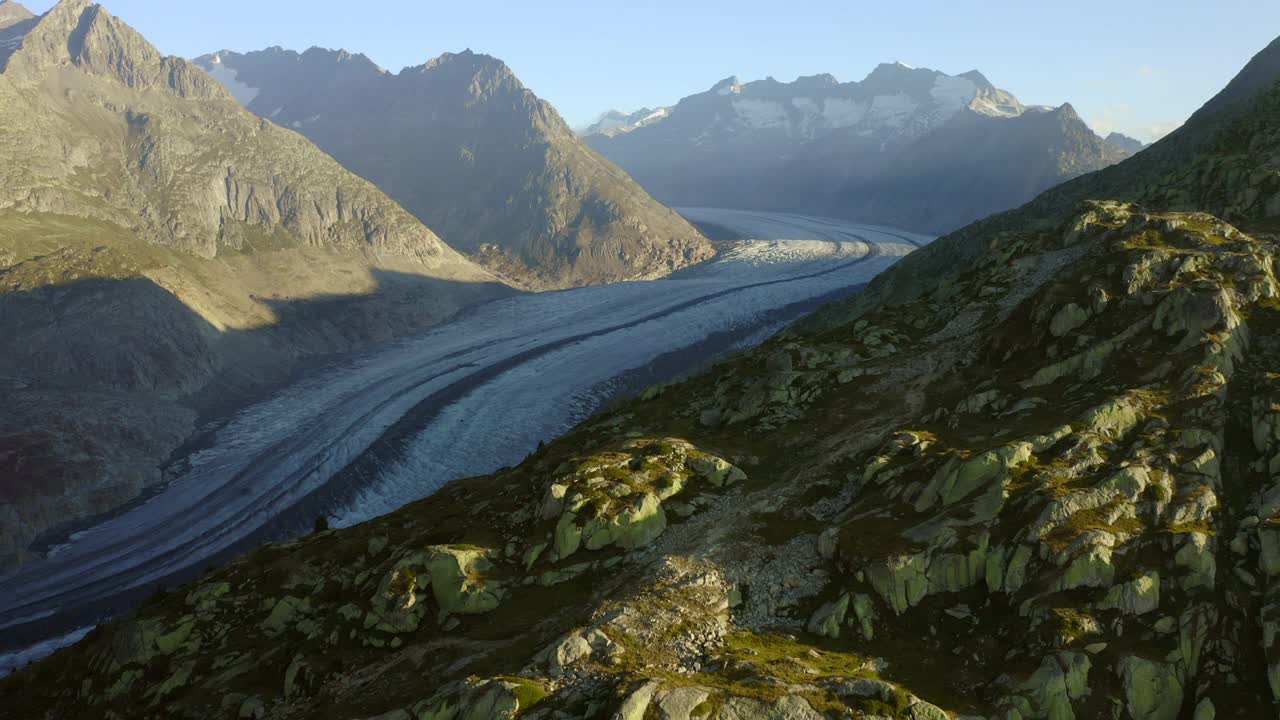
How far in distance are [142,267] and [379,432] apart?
64634mm

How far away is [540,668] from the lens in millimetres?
32156

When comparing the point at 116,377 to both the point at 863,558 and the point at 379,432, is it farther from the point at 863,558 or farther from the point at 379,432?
the point at 863,558

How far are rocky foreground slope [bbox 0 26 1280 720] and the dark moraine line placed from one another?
24530 millimetres

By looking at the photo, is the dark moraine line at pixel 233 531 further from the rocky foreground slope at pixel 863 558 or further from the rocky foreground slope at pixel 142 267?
the rocky foreground slope at pixel 863 558

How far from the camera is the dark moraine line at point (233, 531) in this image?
7288 cm

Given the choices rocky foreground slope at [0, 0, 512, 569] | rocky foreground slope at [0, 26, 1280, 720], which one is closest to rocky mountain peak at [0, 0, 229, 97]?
rocky foreground slope at [0, 0, 512, 569]

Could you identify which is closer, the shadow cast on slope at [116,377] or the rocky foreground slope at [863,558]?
the rocky foreground slope at [863,558]

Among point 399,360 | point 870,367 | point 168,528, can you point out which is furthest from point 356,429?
point 870,367

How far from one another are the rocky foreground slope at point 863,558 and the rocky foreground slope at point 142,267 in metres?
59.2

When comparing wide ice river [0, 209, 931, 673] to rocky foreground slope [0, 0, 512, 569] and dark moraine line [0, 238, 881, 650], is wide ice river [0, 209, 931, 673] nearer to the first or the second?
dark moraine line [0, 238, 881, 650]

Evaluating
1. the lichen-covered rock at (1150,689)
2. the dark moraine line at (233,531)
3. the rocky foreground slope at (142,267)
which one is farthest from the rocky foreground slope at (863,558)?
the rocky foreground slope at (142,267)

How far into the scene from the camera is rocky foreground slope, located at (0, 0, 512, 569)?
346ft

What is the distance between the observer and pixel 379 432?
109 meters

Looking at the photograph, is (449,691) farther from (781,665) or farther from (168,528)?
(168,528)
